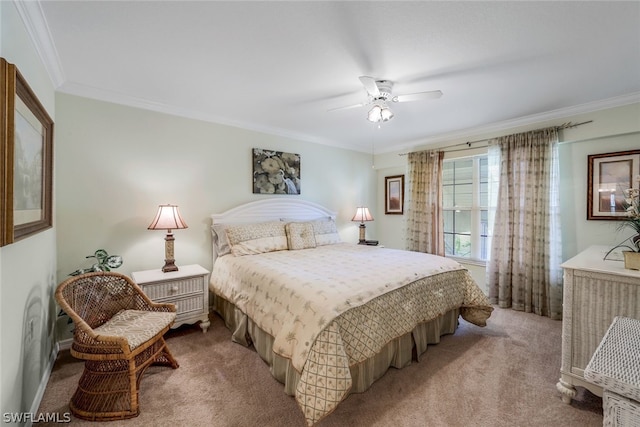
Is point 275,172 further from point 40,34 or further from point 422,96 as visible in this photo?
point 40,34

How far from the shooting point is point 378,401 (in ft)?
5.99

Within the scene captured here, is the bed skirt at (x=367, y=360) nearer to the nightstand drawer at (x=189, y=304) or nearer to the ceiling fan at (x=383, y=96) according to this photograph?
the nightstand drawer at (x=189, y=304)

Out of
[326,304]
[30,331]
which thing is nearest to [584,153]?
[326,304]

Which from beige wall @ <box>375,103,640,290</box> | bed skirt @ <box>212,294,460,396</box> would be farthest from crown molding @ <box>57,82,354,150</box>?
beige wall @ <box>375,103,640,290</box>

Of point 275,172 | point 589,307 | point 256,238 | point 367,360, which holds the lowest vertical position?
point 367,360

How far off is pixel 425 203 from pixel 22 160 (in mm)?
4581

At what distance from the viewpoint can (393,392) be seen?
192cm

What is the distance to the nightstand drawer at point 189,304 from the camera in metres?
2.69

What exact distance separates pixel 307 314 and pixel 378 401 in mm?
800

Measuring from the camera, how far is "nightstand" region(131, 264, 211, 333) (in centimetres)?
257

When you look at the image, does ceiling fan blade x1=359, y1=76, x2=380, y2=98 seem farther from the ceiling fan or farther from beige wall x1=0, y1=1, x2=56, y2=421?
beige wall x1=0, y1=1, x2=56, y2=421

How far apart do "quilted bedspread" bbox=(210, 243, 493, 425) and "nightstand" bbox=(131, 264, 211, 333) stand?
0.25 meters

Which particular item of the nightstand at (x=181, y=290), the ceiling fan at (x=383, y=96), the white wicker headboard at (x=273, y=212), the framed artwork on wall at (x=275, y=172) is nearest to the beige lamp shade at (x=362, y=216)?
the white wicker headboard at (x=273, y=212)

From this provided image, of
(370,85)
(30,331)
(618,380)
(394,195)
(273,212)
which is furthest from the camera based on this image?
(394,195)
